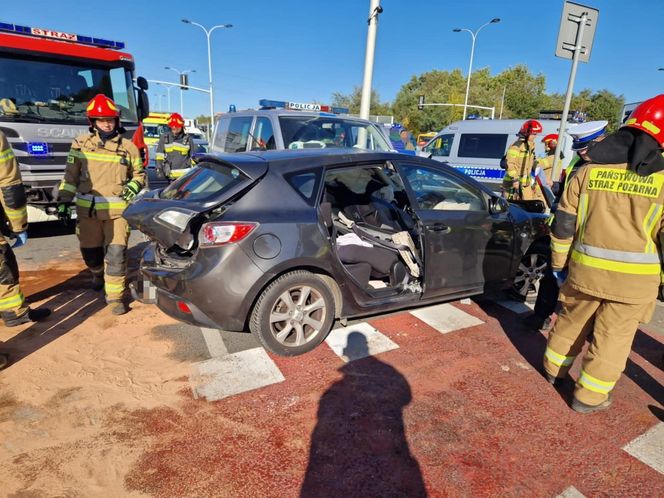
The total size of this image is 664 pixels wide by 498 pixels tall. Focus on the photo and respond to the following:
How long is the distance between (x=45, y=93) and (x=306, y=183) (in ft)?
17.9

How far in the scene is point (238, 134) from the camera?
22.7ft

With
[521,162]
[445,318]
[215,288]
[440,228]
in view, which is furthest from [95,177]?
[521,162]

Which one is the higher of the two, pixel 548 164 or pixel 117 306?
pixel 548 164

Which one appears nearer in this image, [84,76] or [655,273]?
[655,273]

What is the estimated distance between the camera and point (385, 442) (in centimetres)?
239

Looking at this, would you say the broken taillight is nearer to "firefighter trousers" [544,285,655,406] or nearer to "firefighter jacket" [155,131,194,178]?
"firefighter trousers" [544,285,655,406]

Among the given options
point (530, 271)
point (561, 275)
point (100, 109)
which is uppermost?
point (100, 109)

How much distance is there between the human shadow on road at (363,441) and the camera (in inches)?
82.3

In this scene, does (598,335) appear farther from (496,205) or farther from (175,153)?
(175,153)

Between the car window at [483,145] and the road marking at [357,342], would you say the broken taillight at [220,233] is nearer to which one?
the road marking at [357,342]

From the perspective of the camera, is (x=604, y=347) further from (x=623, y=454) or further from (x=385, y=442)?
(x=385, y=442)

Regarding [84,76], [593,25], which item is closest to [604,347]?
[593,25]

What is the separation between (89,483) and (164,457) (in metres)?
0.35

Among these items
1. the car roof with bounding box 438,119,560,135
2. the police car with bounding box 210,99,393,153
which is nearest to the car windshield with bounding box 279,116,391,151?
the police car with bounding box 210,99,393,153
